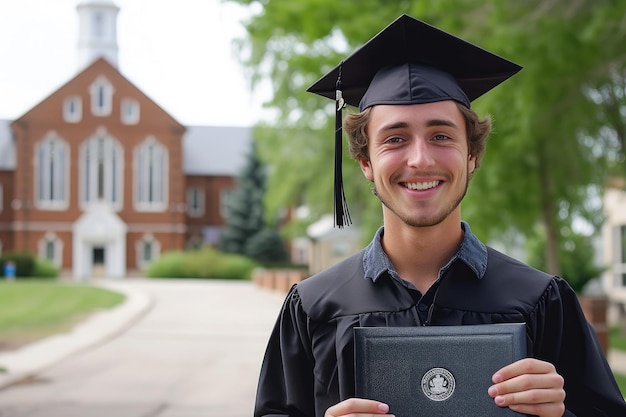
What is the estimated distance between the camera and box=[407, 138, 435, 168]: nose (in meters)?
2.33

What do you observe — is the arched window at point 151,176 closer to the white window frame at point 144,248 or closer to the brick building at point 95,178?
the brick building at point 95,178

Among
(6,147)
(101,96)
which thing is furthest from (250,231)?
(6,147)

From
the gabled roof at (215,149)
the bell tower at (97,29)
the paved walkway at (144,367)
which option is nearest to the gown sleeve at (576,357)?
the paved walkway at (144,367)

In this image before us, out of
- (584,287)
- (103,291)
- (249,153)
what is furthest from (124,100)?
(584,287)

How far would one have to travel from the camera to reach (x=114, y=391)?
10.8 metres

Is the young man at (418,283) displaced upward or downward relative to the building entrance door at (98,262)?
upward

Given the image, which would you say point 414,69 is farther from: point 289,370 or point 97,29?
point 97,29

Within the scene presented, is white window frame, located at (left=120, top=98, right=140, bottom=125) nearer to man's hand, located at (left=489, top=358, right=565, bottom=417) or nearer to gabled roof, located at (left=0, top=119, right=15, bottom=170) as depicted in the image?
gabled roof, located at (left=0, top=119, right=15, bottom=170)

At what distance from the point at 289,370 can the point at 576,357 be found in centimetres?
76

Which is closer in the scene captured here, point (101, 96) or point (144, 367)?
point (144, 367)

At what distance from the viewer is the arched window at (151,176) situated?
184ft

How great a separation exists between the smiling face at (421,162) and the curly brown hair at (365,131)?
0.05 meters

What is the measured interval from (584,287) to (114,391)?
19.0 m

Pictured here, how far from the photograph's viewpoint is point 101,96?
55.8 metres
